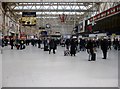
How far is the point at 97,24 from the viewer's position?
43688 millimetres

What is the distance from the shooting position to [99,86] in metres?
8.73

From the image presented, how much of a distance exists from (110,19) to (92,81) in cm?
2701

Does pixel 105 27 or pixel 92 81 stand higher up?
pixel 105 27

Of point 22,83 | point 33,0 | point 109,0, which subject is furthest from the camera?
point 33,0

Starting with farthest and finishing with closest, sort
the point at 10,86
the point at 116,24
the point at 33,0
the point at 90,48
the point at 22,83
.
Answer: the point at 33,0 < the point at 116,24 < the point at 90,48 < the point at 22,83 < the point at 10,86

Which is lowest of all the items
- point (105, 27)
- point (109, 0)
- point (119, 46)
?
point (119, 46)

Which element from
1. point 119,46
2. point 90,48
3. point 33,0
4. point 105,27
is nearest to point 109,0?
point 105,27

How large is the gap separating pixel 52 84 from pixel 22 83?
0.99 meters

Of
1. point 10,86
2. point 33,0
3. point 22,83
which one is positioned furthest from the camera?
point 33,0

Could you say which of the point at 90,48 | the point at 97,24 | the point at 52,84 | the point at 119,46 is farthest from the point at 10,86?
the point at 97,24

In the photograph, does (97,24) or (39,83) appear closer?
(39,83)

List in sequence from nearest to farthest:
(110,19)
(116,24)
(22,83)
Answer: (22,83), (116,24), (110,19)

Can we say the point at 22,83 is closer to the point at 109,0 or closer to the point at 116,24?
the point at 116,24

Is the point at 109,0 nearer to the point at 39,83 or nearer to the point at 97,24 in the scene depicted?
the point at 97,24
